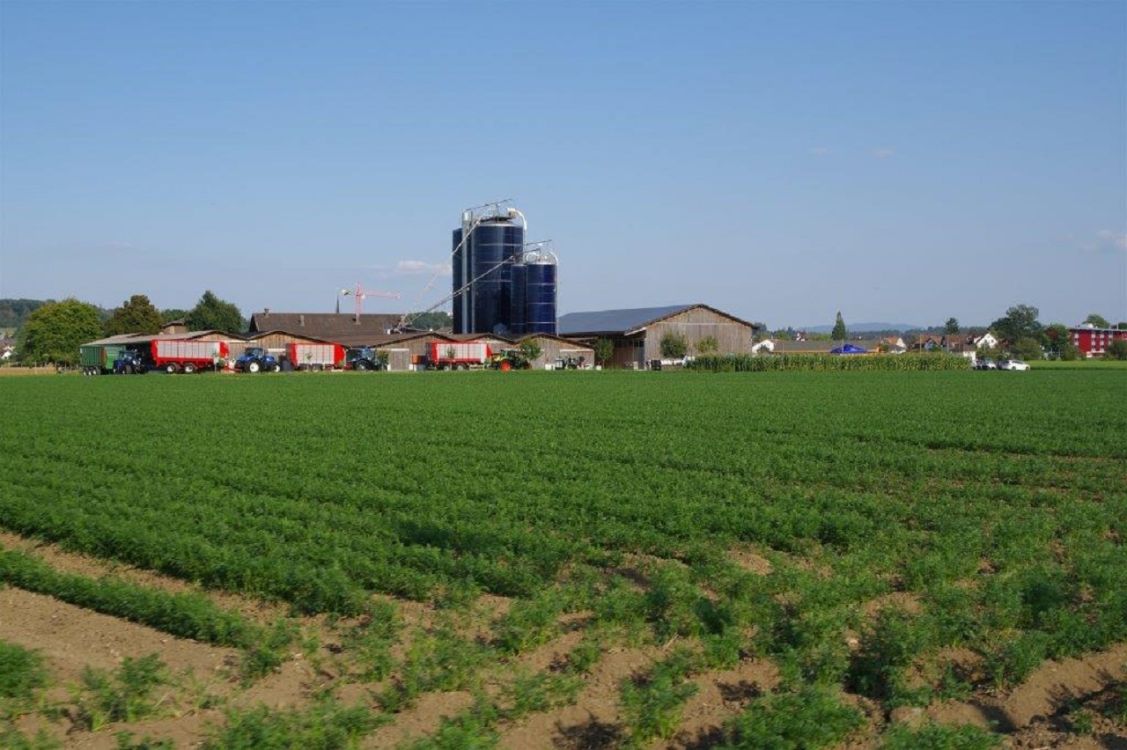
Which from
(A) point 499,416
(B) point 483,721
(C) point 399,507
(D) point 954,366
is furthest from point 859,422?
(D) point 954,366

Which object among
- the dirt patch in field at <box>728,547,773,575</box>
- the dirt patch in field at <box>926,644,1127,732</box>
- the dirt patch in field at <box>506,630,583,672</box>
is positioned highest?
the dirt patch in field at <box>728,547,773,575</box>

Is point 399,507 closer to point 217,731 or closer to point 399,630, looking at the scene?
point 399,630

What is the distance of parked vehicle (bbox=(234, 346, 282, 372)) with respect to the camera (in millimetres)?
77088

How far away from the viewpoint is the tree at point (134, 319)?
11456 cm

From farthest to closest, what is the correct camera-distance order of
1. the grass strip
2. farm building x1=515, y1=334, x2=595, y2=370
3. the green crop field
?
1. farm building x1=515, y1=334, x2=595, y2=370
2. the grass strip
3. the green crop field

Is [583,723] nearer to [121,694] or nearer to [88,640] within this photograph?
[121,694]

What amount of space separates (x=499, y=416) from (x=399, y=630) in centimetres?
2205

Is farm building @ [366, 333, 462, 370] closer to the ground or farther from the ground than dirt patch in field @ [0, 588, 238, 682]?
farther from the ground

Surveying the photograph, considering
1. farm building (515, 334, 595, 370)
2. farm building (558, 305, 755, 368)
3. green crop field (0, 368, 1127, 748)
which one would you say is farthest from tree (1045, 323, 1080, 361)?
green crop field (0, 368, 1127, 748)

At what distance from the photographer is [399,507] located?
14.6 meters

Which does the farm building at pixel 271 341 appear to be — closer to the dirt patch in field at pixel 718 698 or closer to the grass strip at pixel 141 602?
the grass strip at pixel 141 602

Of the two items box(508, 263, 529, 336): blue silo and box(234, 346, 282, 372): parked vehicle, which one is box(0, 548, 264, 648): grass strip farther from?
box(508, 263, 529, 336): blue silo

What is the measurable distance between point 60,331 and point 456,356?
50986mm

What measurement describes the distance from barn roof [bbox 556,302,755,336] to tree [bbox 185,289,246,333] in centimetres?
4351
